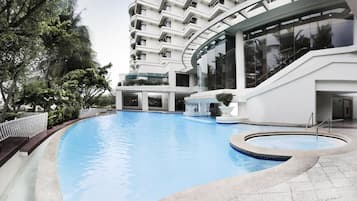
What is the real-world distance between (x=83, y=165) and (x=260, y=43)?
17.3 metres

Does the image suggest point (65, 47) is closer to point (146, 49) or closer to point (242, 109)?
point (242, 109)

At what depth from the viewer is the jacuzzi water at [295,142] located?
30.7 ft

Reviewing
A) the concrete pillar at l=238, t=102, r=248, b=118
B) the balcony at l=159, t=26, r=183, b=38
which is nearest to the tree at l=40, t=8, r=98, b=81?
the concrete pillar at l=238, t=102, r=248, b=118

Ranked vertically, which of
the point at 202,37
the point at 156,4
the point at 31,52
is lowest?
the point at 31,52

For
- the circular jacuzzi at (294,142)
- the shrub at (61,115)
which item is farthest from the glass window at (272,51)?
the shrub at (61,115)

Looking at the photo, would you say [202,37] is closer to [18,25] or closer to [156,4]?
[18,25]

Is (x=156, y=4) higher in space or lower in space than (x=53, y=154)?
higher

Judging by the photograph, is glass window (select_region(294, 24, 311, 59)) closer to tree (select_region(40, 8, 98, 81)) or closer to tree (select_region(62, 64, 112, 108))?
tree (select_region(40, 8, 98, 81))

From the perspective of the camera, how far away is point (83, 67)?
90.5ft

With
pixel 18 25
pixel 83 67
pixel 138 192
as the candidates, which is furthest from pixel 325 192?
pixel 83 67

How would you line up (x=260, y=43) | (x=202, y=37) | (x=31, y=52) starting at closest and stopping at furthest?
1. (x=31, y=52)
2. (x=260, y=43)
3. (x=202, y=37)

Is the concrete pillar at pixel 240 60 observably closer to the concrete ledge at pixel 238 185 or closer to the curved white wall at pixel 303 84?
the curved white wall at pixel 303 84

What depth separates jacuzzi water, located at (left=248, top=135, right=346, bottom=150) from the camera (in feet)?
30.7

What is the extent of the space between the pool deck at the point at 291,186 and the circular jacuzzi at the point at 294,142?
380 centimetres
